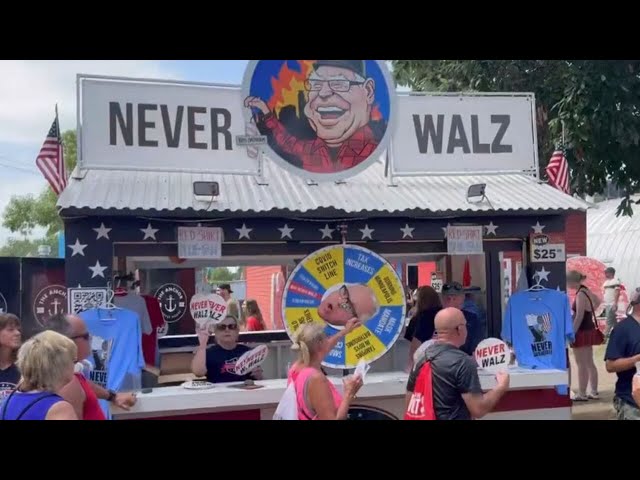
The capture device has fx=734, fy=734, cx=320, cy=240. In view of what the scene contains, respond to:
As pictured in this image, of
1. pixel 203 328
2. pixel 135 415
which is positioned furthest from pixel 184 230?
pixel 135 415

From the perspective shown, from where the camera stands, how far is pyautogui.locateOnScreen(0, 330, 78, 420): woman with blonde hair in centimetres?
305

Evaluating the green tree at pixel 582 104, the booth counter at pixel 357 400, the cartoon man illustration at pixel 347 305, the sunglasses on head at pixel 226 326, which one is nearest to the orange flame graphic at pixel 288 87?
the cartoon man illustration at pixel 347 305

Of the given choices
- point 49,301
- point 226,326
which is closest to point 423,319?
point 226,326

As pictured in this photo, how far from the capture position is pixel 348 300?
6656mm

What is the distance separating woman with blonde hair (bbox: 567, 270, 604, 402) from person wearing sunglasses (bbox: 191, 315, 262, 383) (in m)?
5.51

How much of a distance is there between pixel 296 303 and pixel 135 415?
5.51ft

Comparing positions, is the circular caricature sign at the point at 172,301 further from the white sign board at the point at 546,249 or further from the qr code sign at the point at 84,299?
the white sign board at the point at 546,249

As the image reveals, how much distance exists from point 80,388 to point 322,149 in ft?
12.5

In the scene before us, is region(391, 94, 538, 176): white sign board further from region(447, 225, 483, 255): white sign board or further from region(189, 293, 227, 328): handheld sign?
region(189, 293, 227, 328): handheld sign

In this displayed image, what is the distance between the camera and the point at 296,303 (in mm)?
6594

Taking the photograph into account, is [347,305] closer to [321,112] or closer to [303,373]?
[321,112]

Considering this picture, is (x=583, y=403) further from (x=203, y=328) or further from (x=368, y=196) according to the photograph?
(x=203, y=328)

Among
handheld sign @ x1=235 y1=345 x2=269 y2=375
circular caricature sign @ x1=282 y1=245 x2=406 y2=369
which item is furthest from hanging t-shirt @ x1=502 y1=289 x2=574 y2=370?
handheld sign @ x1=235 y1=345 x2=269 y2=375
